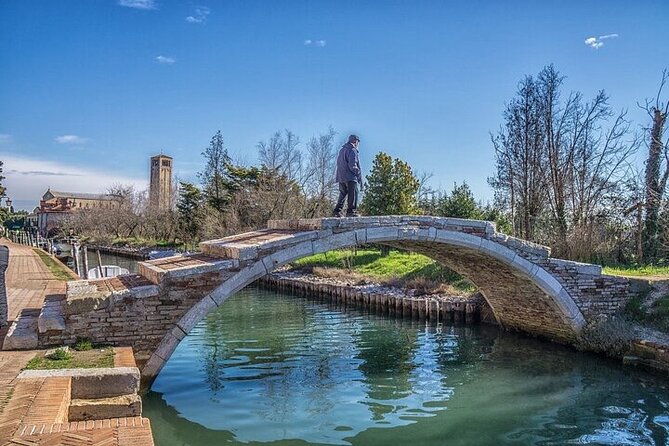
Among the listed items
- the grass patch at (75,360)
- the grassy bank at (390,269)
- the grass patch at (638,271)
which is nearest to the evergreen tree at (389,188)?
the grassy bank at (390,269)

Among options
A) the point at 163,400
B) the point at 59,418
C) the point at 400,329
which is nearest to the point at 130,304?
the point at 163,400

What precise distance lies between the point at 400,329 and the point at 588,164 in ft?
32.8

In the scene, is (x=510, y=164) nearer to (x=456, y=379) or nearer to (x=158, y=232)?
(x=456, y=379)

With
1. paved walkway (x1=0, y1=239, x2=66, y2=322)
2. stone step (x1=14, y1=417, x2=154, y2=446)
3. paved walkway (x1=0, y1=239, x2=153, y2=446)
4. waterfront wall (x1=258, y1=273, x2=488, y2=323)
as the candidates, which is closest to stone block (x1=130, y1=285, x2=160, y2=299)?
paved walkway (x1=0, y1=239, x2=153, y2=446)

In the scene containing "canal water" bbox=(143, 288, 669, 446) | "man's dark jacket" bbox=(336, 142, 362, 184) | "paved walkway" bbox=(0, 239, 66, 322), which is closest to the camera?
"canal water" bbox=(143, 288, 669, 446)

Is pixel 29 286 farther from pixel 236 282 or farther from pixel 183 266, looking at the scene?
pixel 236 282

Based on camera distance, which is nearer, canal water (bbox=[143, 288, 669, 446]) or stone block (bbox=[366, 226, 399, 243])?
canal water (bbox=[143, 288, 669, 446])

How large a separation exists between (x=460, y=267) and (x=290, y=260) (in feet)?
18.1

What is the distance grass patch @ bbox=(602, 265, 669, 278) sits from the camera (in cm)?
1398

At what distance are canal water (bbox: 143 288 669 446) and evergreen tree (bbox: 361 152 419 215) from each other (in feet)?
37.4

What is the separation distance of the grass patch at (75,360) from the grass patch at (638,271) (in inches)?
453

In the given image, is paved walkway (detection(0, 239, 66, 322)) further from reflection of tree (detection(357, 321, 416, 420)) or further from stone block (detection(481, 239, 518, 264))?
stone block (detection(481, 239, 518, 264))

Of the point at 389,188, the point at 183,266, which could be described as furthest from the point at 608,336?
the point at 389,188

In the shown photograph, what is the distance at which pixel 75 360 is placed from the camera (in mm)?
6504
